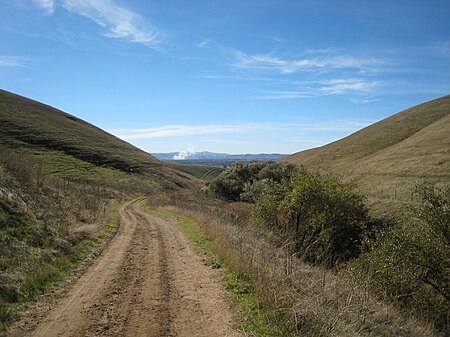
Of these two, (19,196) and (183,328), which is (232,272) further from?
(19,196)

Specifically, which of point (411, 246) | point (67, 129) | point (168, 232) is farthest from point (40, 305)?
point (67, 129)

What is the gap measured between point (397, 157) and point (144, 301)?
4938 cm

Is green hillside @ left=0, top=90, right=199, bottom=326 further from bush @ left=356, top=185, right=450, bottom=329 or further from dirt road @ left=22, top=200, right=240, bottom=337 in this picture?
bush @ left=356, top=185, right=450, bottom=329

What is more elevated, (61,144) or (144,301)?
(61,144)

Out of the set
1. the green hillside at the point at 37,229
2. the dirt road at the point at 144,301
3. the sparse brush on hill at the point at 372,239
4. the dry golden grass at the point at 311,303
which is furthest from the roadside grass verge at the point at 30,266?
the sparse brush on hill at the point at 372,239

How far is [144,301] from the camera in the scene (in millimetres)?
8039

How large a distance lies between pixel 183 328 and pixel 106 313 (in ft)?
6.10

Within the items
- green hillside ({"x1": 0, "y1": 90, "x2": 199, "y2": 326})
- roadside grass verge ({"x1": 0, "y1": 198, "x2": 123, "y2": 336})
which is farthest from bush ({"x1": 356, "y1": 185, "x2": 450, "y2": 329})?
green hillside ({"x1": 0, "y1": 90, "x2": 199, "y2": 326})

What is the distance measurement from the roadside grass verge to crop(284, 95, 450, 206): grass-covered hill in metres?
32.5

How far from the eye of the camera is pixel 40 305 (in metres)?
7.68

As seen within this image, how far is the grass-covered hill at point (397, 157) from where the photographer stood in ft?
126

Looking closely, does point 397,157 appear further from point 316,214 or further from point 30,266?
point 30,266

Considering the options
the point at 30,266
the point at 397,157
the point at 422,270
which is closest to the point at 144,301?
the point at 30,266

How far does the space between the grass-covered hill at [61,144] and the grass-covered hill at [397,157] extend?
4069cm
